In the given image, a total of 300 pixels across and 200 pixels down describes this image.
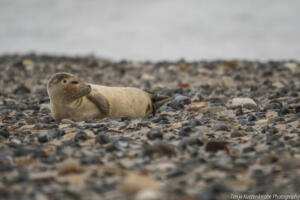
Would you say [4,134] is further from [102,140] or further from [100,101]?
[100,101]

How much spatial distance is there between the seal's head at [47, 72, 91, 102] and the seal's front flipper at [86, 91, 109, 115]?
20 centimetres

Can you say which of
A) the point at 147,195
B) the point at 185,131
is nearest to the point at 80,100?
the point at 185,131

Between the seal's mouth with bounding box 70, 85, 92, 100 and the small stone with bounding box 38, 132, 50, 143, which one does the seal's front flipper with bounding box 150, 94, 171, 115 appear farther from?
the small stone with bounding box 38, 132, 50, 143

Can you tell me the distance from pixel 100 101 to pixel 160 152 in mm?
2408

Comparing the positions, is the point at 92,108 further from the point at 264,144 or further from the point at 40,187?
the point at 40,187

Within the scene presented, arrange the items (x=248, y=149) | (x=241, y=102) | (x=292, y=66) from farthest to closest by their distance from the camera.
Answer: (x=292, y=66)
(x=241, y=102)
(x=248, y=149)

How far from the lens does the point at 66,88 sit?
6246 millimetres

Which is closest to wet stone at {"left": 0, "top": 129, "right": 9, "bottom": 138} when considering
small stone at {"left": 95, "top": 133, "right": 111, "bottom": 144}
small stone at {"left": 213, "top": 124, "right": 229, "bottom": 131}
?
small stone at {"left": 95, "top": 133, "right": 111, "bottom": 144}

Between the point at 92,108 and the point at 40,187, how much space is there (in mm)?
3270

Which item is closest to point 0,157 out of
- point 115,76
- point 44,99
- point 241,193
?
point 241,193

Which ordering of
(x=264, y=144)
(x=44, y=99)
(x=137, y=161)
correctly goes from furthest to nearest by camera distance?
(x=44, y=99) → (x=264, y=144) → (x=137, y=161)

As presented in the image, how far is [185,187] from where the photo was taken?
316 cm

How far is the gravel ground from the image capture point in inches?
A: 122

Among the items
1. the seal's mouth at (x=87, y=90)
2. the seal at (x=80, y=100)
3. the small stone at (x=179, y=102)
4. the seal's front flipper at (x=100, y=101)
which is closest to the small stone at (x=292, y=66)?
the small stone at (x=179, y=102)
